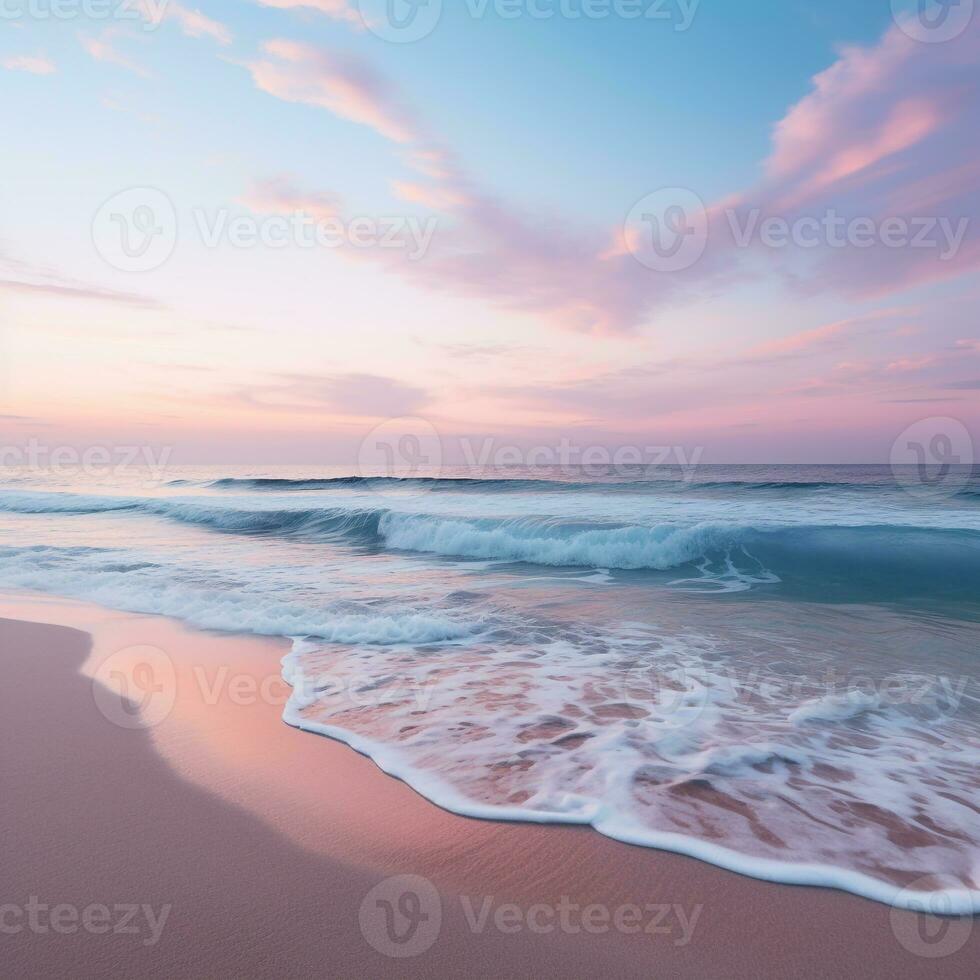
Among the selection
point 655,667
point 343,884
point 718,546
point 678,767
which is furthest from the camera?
point 718,546

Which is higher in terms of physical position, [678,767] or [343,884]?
[678,767]

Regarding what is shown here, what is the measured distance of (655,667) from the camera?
18.6ft

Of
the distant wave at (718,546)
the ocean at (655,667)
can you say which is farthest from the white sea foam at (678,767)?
the distant wave at (718,546)

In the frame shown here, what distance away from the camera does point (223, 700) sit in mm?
4691

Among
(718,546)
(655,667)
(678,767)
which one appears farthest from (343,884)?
(718,546)

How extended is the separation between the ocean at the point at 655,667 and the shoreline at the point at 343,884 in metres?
0.18

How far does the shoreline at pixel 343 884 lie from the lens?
2139 millimetres

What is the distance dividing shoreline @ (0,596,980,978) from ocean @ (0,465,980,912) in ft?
0.60

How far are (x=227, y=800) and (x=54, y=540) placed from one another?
1503 cm

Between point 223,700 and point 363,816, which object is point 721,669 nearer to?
point 363,816

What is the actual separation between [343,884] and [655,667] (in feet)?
12.2

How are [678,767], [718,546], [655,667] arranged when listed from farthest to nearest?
[718,546] < [655,667] < [678,767]

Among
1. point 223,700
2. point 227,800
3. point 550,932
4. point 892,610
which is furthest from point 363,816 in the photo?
point 892,610

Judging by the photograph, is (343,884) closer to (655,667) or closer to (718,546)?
(655,667)
